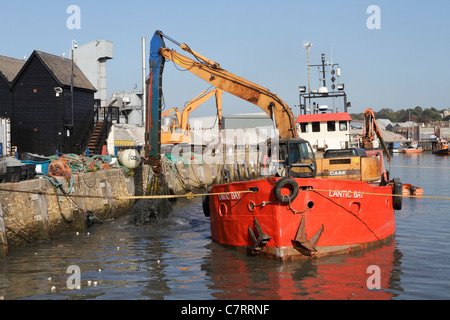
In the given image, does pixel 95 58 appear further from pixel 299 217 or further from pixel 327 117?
pixel 299 217

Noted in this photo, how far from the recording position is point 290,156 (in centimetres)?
1530

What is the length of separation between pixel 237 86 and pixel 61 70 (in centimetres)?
1876

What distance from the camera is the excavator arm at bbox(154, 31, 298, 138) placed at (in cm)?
1917

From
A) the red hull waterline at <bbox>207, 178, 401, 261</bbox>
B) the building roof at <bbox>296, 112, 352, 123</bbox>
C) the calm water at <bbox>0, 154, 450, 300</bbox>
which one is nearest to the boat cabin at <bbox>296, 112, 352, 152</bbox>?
the building roof at <bbox>296, 112, 352, 123</bbox>

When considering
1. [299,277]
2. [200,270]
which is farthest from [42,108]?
[299,277]

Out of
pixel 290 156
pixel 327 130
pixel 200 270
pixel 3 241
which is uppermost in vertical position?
pixel 327 130

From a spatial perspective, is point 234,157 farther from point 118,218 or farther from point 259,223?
point 259,223

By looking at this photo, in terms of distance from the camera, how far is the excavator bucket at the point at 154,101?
20.0 m

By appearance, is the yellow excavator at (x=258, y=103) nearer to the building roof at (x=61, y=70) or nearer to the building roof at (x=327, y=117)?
the building roof at (x=327, y=117)

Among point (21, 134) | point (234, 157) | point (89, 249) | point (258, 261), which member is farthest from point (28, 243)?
point (234, 157)

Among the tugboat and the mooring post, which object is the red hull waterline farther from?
the mooring post

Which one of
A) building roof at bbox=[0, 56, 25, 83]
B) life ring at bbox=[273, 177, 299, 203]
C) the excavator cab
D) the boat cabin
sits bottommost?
life ring at bbox=[273, 177, 299, 203]

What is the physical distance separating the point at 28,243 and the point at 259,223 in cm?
745
